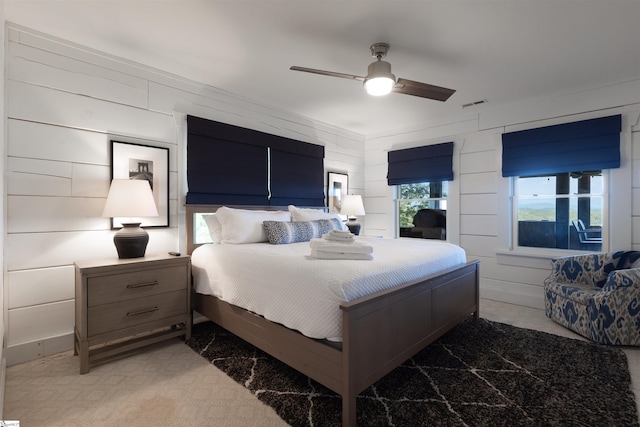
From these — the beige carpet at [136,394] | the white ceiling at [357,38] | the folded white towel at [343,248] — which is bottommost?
the beige carpet at [136,394]

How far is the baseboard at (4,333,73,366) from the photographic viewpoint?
227 cm

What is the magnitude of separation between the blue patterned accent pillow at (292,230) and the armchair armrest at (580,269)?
8.04 ft

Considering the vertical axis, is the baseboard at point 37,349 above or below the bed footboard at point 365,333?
below

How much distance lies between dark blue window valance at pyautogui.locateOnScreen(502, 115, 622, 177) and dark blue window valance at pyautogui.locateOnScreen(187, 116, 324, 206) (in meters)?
2.52

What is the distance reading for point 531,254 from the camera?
12.2ft

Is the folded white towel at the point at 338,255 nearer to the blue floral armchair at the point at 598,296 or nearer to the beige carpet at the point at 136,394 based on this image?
the beige carpet at the point at 136,394

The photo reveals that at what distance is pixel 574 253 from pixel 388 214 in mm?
2453

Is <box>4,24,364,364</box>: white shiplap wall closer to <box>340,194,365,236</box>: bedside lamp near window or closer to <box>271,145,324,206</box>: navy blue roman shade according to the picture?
<box>271,145,324,206</box>: navy blue roman shade

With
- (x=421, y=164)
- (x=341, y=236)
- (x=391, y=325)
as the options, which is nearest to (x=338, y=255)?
(x=341, y=236)

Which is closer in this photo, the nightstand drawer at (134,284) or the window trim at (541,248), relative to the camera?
the nightstand drawer at (134,284)

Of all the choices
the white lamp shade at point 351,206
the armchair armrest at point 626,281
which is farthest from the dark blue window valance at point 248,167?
the armchair armrest at point 626,281

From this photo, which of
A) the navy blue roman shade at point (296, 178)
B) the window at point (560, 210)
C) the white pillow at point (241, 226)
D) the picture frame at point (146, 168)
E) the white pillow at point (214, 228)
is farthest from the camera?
the navy blue roman shade at point (296, 178)

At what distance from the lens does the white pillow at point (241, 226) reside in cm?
302

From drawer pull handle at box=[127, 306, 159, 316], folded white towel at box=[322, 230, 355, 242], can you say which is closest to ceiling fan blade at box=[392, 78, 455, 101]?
folded white towel at box=[322, 230, 355, 242]
